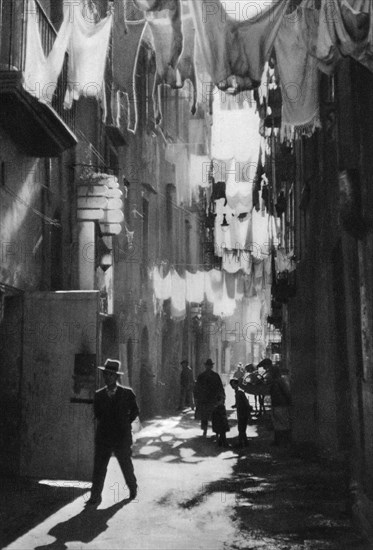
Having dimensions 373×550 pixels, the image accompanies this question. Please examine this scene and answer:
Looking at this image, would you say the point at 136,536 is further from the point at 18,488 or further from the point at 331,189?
the point at 331,189

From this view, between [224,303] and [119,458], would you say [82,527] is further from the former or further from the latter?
[224,303]

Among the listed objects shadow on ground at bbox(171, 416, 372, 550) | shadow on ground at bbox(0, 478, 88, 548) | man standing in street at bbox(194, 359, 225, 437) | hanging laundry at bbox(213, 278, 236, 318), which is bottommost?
shadow on ground at bbox(171, 416, 372, 550)

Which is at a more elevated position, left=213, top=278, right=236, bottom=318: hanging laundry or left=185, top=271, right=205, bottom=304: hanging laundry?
left=185, top=271, right=205, bottom=304: hanging laundry

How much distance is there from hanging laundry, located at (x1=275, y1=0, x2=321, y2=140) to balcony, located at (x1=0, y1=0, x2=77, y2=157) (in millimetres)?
3273

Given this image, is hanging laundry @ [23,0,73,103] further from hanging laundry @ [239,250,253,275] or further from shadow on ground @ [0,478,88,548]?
hanging laundry @ [239,250,253,275]

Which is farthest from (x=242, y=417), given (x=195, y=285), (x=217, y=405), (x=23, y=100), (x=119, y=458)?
(x=195, y=285)

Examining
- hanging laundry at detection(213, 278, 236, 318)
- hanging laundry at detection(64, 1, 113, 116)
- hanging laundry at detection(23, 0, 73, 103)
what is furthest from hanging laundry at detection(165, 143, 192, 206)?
hanging laundry at detection(64, 1, 113, 116)

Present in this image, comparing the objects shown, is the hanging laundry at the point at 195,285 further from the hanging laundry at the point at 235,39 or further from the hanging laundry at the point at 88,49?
the hanging laundry at the point at 235,39

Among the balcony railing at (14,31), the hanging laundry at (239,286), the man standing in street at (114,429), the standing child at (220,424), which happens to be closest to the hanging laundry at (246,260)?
the hanging laundry at (239,286)

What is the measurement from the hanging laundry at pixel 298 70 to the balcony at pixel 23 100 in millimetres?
3273

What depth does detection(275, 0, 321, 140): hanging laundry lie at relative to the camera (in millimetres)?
8078

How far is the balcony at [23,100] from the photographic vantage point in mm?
9695

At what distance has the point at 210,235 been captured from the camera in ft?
130

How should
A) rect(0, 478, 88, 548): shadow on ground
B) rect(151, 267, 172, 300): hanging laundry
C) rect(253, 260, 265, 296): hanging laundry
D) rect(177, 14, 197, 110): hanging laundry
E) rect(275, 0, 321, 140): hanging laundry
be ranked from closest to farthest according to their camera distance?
rect(0, 478, 88, 548): shadow on ground
rect(177, 14, 197, 110): hanging laundry
rect(275, 0, 321, 140): hanging laundry
rect(151, 267, 172, 300): hanging laundry
rect(253, 260, 265, 296): hanging laundry
